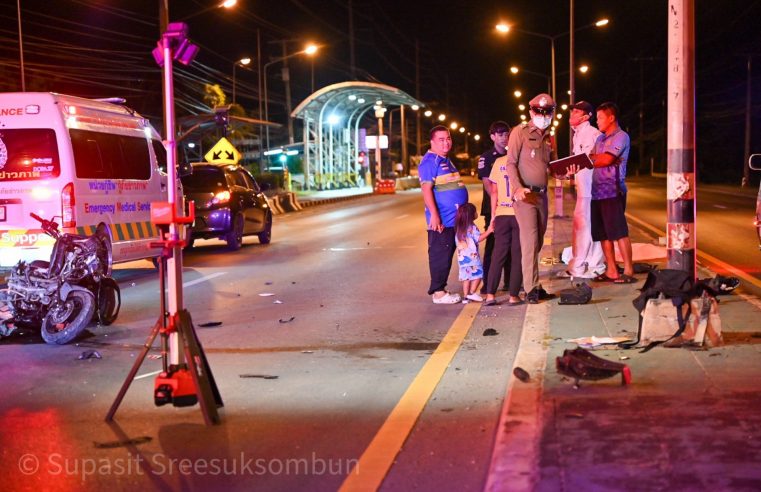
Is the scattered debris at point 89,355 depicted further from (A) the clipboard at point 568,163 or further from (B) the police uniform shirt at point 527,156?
(A) the clipboard at point 568,163

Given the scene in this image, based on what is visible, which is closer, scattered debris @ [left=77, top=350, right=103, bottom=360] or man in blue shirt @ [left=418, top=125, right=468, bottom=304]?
scattered debris @ [left=77, top=350, right=103, bottom=360]

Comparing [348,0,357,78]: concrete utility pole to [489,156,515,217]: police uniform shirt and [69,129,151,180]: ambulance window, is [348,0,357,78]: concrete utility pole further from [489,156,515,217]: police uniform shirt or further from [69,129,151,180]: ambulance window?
[489,156,515,217]: police uniform shirt

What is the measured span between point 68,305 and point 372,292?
390 centimetres

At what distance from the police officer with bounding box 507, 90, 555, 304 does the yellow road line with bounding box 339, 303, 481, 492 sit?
1.37 m

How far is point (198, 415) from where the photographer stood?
585 centimetres

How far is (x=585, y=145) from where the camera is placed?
1075cm

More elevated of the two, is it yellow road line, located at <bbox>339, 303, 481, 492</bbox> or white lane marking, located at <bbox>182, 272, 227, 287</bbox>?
white lane marking, located at <bbox>182, 272, 227, 287</bbox>

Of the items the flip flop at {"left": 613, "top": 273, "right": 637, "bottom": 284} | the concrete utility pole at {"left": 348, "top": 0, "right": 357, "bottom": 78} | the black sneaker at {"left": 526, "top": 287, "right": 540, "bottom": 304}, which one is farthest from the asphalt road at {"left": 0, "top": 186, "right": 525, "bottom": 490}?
the concrete utility pole at {"left": 348, "top": 0, "right": 357, "bottom": 78}

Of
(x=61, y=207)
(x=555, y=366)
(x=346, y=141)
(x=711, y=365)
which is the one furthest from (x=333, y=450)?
(x=346, y=141)

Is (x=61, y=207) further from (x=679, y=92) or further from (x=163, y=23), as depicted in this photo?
(x=163, y=23)

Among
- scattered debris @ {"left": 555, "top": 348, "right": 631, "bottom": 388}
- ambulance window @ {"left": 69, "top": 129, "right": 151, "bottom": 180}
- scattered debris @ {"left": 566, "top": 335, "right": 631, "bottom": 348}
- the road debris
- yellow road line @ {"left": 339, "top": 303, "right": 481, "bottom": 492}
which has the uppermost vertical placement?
ambulance window @ {"left": 69, "top": 129, "right": 151, "bottom": 180}

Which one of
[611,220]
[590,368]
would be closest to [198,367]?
[590,368]

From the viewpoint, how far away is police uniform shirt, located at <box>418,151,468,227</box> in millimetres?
9648

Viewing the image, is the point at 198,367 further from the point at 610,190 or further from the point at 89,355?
the point at 610,190
